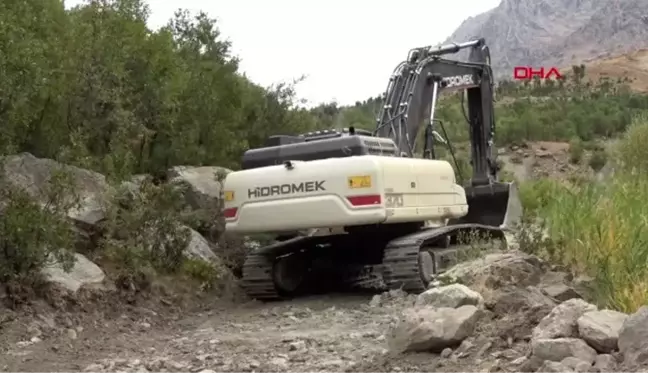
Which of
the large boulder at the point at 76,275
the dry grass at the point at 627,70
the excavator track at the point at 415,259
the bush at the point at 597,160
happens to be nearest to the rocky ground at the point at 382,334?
the excavator track at the point at 415,259

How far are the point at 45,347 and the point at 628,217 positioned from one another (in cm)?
502

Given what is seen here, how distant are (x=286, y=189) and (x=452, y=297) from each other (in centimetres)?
404

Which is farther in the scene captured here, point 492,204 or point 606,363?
point 492,204

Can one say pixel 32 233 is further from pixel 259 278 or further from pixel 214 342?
pixel 259 278

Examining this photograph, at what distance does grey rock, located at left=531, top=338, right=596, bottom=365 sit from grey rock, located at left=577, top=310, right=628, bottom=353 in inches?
2.4

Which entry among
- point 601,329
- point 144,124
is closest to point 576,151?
point 144,124

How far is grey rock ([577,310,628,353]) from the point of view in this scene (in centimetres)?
525

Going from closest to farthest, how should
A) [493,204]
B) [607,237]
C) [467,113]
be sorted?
[607,237], [493,204], [467,113]

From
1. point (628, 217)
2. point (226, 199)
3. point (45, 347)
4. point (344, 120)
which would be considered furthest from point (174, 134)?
point (344, 120)

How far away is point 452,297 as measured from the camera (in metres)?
6.89

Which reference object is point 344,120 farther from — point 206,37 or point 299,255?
point 299,255

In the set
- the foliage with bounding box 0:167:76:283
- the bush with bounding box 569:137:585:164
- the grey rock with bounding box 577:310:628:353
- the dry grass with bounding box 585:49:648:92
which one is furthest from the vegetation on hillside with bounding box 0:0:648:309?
the dry grass with bounding box 585:49:648:92

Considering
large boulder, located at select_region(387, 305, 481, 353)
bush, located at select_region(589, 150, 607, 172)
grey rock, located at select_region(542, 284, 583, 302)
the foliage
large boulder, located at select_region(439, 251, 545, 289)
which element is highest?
the foliage

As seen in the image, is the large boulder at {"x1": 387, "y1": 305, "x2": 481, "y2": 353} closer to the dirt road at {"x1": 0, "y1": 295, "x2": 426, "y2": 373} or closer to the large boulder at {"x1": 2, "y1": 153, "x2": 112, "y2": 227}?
the dirt road at {"x1": 0, "y1": 295, "x2": 426, "y2": 373}
